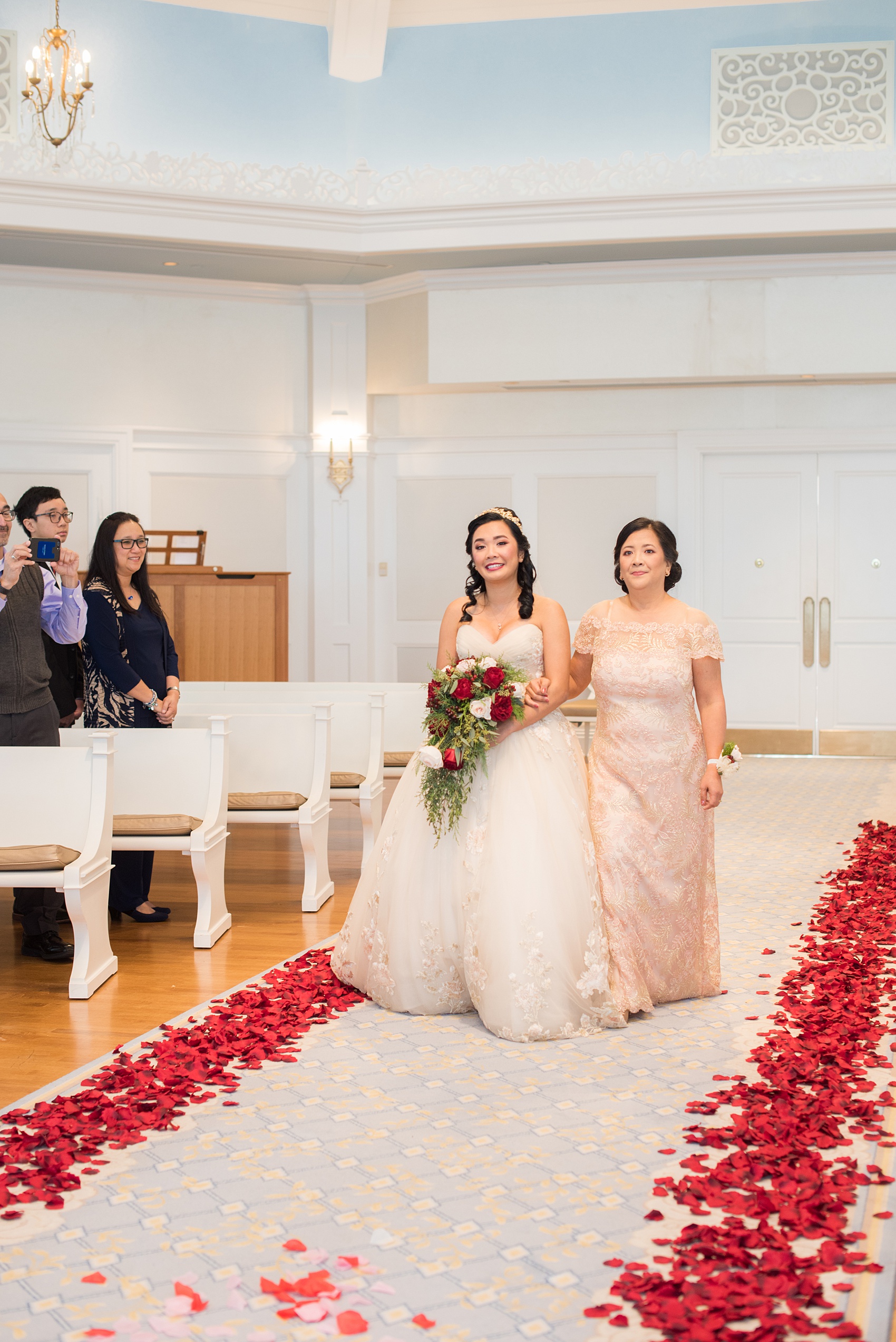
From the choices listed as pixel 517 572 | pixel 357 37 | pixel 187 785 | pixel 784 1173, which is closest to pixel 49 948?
pixel 187 785

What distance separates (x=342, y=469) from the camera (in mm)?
11508

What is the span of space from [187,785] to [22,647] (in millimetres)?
983

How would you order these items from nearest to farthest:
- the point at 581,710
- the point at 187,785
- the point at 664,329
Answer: the point at 187,785, the point at 581,710, the point at 664,329

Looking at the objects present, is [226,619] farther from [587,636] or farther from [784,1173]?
[784,1173]

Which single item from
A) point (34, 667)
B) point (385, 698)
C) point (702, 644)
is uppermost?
point (702, 644)

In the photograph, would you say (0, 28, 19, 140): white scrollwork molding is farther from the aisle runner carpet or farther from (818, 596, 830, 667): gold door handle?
the aisle runner carpet

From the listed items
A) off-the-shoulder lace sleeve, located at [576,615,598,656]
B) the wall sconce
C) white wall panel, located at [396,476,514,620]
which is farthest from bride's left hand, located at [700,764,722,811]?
the wall sconce

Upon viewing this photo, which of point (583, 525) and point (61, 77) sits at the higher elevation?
point (61, 77)

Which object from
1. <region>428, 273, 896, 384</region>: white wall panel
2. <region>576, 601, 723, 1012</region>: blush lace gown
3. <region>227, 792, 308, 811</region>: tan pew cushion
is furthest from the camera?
<region>428, 273, 896, 384</region>: white wall panel

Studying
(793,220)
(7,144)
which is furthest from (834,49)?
(7,144)

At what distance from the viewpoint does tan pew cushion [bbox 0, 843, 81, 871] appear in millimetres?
4469

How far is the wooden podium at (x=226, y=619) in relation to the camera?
9805 millimetres

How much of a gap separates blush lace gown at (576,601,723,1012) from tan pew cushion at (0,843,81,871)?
193 cm

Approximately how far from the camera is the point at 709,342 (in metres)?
10.6
